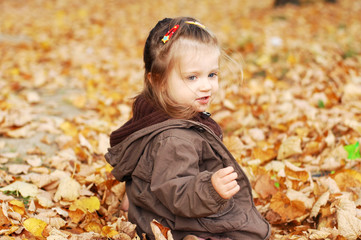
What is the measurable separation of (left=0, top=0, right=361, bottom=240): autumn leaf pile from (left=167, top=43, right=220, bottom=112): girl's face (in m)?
0.43

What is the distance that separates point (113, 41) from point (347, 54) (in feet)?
15.2

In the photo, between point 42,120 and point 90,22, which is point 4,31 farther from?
point 42,120

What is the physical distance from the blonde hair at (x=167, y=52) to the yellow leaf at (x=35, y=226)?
0.88 m

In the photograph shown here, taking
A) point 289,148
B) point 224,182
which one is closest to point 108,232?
point 224,182

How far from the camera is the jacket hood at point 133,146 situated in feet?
6.16

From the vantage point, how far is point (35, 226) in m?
2.05

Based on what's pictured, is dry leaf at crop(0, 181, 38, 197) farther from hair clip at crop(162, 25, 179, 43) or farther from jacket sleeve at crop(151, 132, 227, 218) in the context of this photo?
Answer: hair clip at crop(162, 25, 179, 43)

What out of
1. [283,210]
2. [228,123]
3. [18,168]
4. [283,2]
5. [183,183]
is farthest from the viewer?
[283,2]

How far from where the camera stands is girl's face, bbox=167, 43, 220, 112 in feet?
6.37

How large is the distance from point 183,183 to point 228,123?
6.56ft

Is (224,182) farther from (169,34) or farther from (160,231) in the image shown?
(169,34)

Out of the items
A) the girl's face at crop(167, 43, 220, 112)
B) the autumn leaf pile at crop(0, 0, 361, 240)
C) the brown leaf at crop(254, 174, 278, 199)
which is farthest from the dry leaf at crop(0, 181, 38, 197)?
the brown leaf at crop(254, 174, 278, 199)

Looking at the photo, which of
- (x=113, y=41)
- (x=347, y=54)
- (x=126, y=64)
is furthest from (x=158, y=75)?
(x=113, y=41)

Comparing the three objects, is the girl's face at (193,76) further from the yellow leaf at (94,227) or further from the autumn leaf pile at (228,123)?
the yellow leaf at (94,227)
